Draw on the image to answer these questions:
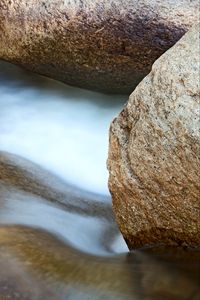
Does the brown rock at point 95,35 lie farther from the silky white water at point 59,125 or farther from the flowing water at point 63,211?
the flowing water at point 63,211

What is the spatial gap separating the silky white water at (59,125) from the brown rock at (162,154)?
3.90 feet

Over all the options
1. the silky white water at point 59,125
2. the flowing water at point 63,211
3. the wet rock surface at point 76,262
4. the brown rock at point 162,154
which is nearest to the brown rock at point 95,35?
the silky white water at point 59,125

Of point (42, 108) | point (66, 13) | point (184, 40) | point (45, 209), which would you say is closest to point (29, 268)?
point (45, 209)

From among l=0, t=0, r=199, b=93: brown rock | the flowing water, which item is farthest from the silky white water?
l=0, t=0, r=199, b=93: brown rock

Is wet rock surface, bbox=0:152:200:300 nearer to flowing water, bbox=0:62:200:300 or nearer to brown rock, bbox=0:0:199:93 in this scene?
flowing water, bbox=0:62:200:300

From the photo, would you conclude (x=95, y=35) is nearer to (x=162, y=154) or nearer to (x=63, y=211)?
(x=63, y=211)

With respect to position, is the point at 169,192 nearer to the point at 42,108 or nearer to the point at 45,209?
the point at 45,209

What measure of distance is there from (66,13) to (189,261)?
7.39 feet

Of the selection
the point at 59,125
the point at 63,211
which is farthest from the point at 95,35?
the point at 63,211

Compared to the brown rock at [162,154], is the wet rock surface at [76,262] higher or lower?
lower

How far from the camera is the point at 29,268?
2.73m

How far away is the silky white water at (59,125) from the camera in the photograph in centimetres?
426

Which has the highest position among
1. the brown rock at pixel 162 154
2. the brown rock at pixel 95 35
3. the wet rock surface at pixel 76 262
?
the brown rock at pixel 95 35

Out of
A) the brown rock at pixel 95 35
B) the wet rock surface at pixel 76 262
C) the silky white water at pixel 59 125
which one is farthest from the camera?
the silky white water at pixel 59 125
